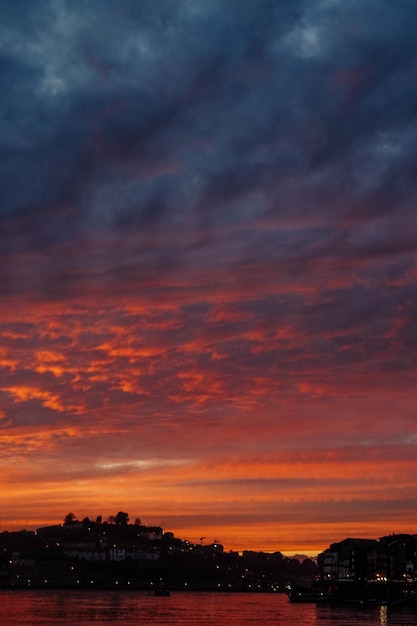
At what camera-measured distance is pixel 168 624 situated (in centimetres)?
16362

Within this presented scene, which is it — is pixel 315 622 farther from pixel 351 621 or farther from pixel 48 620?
pixel 48 620

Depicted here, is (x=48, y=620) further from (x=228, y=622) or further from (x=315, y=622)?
(x=315, y=622)

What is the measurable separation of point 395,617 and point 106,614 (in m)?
58.2

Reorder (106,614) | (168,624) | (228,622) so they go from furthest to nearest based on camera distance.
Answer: (106,614)
(228,622)
(168,624)

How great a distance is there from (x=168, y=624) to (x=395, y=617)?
4992cm

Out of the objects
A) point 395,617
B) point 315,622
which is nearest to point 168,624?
point 315,622

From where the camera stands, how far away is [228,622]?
177 meters

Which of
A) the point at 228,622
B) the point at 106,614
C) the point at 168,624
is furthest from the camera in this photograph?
the point at 106,614

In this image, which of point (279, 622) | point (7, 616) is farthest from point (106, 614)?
point (279, 622)

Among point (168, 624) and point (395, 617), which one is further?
point (395, 617)

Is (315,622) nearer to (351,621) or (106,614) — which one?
(351,621)

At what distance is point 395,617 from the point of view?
186 meters

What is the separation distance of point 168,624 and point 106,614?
99.3 ft

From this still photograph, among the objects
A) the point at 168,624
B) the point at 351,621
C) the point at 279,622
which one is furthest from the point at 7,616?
the point at 351,621
